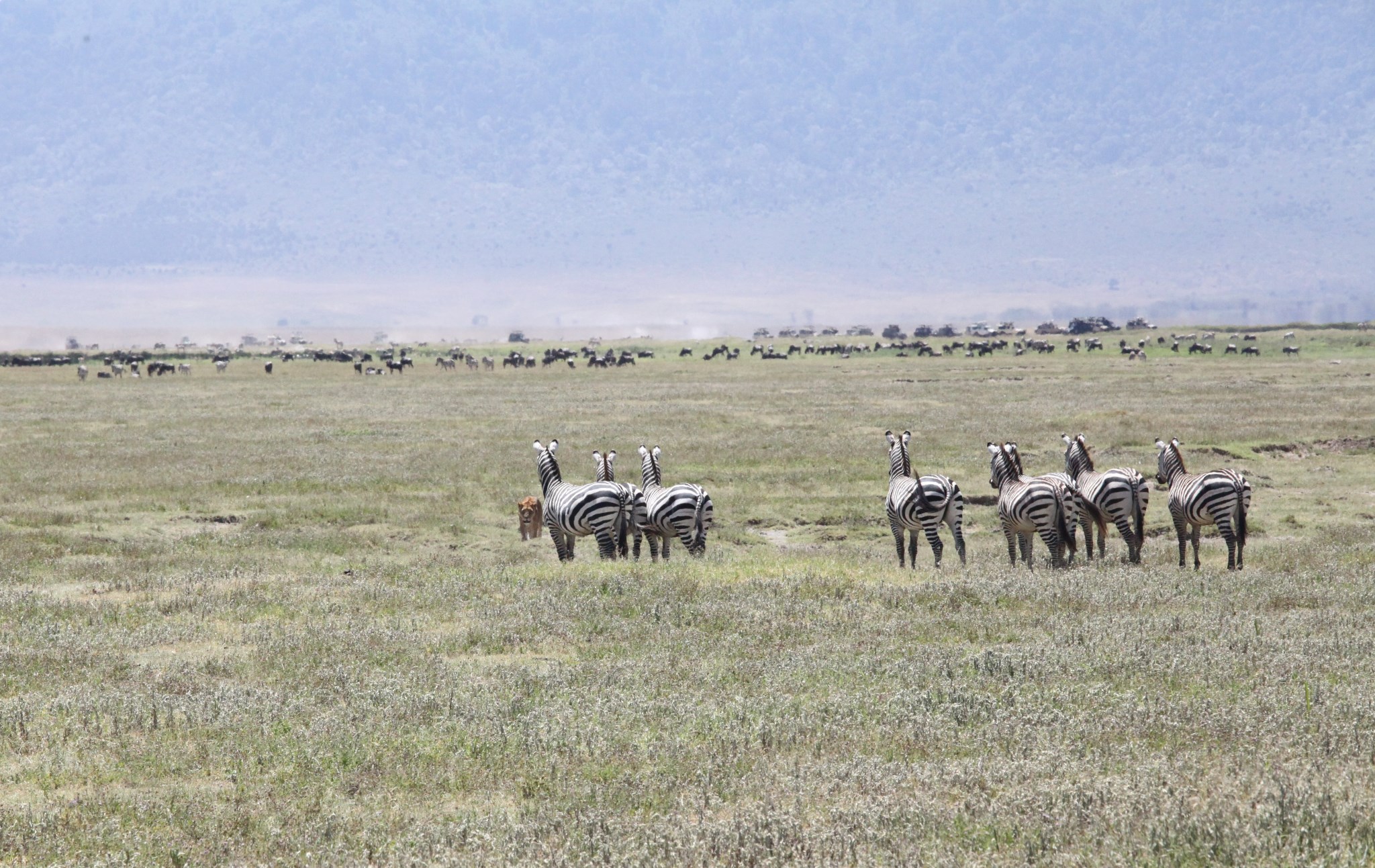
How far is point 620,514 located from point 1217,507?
9.49m

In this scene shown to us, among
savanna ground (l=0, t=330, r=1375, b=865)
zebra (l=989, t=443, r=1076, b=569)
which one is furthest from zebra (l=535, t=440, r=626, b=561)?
zebra (l=989, t=443, r=1076, b=569)

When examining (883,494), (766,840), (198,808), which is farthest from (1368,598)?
(883,494)

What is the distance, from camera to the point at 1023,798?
7.64 m

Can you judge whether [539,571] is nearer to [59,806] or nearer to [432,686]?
[432,686]

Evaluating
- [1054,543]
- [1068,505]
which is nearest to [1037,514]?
[1054,543]

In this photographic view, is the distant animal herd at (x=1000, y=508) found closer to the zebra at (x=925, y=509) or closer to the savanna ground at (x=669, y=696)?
the zebra at (x=925, y=509)

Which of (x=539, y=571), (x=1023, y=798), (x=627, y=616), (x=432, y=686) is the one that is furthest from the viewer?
(x=539, y=571)

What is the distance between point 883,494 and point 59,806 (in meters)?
23.1

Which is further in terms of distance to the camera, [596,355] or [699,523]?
[596,355]

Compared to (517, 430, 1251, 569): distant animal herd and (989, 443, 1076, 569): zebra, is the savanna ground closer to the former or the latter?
(989, 443, 1076, 569): zebra

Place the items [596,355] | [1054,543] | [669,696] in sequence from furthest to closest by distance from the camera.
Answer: [596,355] < [1054,543] < [669,696]

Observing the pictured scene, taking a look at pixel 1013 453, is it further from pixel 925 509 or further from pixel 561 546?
pixel 561 546

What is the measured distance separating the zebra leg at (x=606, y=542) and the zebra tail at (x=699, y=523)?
134 cm

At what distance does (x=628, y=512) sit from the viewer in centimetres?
2016
